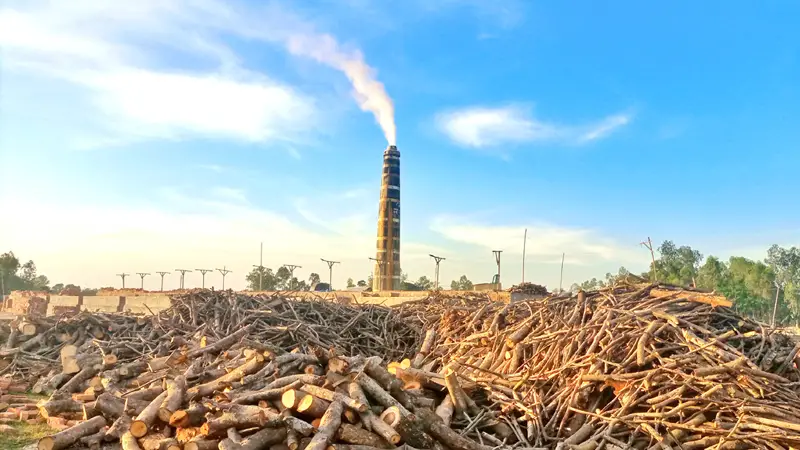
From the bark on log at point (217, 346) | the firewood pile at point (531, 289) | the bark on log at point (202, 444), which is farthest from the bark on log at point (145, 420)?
the firewood pile at point (531, 289)

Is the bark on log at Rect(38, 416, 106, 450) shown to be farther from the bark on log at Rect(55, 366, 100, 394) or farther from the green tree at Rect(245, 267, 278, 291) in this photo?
the green tree at Rect(245, 267, 278, 291)

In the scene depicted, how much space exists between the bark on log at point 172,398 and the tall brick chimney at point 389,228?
2917 cm

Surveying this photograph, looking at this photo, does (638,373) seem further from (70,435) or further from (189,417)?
(70,435)

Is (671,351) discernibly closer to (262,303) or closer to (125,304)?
(262,303)

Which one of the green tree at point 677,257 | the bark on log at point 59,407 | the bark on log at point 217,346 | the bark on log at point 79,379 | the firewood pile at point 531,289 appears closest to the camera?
the bark on log at point 59,407

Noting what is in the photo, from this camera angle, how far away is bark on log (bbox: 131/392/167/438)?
17.8 feet

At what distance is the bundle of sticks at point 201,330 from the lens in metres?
10.8

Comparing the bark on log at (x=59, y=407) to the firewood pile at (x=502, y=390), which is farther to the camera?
the bark on log at (x=59, y=407)

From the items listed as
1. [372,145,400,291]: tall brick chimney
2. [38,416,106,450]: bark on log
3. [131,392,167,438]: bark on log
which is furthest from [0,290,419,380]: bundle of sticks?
[372,145,400,291]: tall brick chimney

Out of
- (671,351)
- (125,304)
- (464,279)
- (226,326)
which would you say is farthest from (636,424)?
(464,279)

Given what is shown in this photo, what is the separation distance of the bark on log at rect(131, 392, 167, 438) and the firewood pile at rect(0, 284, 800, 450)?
0.05 ft

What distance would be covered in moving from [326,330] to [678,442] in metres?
7.04

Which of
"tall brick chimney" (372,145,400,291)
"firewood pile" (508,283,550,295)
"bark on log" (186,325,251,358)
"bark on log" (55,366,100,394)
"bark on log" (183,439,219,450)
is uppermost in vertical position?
"tall brick chimney" (372,145,400,291)

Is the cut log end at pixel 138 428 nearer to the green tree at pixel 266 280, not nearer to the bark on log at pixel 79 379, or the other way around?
the bark on log at pixel 79 379
